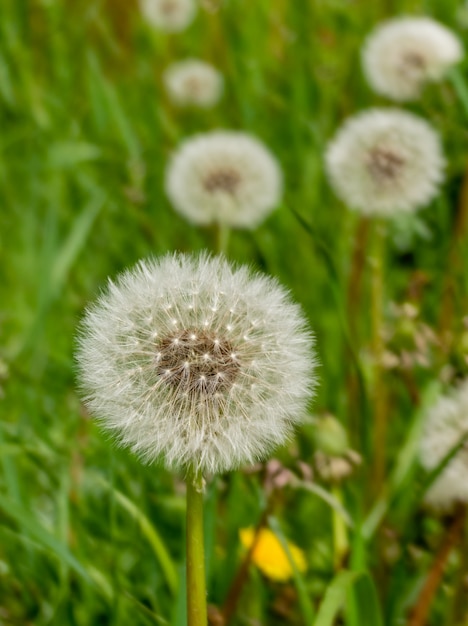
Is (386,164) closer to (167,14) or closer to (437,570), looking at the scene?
(437,570)

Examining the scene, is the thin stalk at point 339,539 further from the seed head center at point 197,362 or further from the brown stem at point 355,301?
the seed head center at point 197,362

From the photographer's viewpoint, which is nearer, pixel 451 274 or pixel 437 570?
pixel 437 570

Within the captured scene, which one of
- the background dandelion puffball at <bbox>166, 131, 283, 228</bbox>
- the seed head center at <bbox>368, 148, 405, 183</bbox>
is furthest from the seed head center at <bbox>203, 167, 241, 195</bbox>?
the seed head center at <bbox>368, 148, 405, 183</bbox>

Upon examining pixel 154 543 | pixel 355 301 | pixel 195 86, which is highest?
pixel 195 86

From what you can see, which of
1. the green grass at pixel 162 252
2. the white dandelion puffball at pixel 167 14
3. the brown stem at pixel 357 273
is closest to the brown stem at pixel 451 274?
the green grass at pixel 162 252

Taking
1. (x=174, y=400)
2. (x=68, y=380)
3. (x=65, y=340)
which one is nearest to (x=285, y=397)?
(x=174, y=400)

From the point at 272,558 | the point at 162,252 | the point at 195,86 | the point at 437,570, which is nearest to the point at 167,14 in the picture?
the point at 195,86
